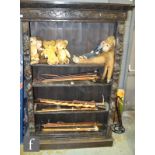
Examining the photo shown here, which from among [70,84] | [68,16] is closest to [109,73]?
[70,84]

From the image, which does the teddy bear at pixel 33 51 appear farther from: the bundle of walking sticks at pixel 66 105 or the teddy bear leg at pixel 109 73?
the teddy bear leg at pixel 109 73


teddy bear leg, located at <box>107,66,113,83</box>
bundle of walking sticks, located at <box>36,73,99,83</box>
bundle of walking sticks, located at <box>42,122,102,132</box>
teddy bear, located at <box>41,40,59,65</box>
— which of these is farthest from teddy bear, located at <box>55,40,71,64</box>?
bundle of walking sticks, located at <box>42,122,102,132</box>

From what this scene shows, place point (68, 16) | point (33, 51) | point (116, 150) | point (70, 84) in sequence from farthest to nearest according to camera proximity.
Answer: point (116, 150) → point (70, 84) → point (33, 51) → point (68, 16)

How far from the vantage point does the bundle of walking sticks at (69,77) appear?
2076 mm

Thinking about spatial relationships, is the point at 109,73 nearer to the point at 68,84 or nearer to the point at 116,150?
the point at 68,84

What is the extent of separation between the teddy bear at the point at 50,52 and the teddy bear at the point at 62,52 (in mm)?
32

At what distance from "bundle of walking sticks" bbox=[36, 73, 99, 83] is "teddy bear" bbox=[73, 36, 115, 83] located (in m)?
0.15

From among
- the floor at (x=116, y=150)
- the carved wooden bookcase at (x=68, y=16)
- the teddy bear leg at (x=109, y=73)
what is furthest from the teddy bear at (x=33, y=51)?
the floor at (x=116, y=150)

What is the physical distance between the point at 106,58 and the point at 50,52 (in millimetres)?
506

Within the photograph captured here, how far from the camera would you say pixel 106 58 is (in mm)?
2039

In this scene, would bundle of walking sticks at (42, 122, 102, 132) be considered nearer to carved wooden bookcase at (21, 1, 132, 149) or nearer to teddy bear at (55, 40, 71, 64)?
carved wooden bookcase at (21, 1, 132, 149)

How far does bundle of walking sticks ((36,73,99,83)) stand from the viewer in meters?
2.08

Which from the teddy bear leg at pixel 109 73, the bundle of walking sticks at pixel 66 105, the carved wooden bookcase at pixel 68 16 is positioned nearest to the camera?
the carved wooden bookcase at pixel 68 16
